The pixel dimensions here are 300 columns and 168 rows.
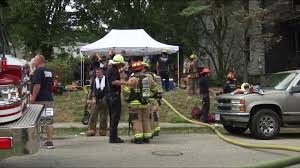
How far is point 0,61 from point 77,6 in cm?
2937

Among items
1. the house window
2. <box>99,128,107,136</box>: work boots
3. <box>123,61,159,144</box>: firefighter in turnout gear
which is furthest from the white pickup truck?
the house window


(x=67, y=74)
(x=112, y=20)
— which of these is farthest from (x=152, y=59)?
(x=112, y=20)

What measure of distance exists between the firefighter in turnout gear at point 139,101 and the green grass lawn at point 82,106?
13.4 ft

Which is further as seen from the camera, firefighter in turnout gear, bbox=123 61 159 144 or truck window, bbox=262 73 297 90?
truck window, bbox=262 73 297 90

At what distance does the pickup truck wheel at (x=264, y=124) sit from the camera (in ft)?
46.6

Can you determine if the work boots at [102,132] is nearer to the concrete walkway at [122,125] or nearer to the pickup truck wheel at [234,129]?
the concrete walkway at [122,125]

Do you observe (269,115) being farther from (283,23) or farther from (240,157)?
(283,23)

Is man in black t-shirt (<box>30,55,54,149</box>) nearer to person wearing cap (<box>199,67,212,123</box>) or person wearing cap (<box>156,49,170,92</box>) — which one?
person wearing cap (<box>199,67,212,123</box>)

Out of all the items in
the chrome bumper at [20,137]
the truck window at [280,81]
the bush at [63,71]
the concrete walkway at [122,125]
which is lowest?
the concrete walkway at [122,125]

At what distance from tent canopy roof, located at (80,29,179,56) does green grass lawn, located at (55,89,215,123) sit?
298 centimetres

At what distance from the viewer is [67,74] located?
25.4 meters

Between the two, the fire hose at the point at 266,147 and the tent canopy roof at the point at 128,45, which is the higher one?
the tent canopy roof at the point at 128,45

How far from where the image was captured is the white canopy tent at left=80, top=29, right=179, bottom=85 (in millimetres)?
23188

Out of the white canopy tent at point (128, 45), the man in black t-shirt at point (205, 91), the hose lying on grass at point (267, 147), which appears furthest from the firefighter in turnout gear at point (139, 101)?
the white canopy tent at point (128, 45)
